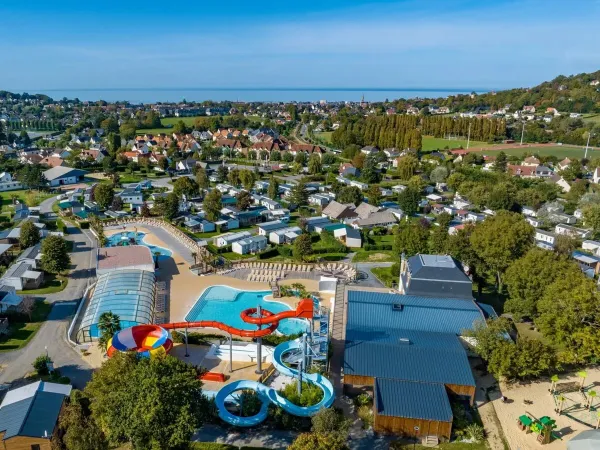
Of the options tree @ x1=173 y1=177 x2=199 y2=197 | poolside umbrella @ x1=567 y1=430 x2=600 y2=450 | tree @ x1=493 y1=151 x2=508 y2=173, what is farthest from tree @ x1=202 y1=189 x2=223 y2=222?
tree @ x1=493 y1=151 x2=508 y2=173

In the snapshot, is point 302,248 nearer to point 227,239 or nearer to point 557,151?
point 227,239

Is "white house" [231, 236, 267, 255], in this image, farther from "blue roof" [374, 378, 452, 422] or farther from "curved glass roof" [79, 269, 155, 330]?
"blue roof" [374, 378, 452, 422]

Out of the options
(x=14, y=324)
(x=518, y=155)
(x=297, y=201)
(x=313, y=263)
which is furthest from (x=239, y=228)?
(x=518, y=155)

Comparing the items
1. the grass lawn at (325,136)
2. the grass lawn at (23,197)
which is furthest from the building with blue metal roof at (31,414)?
the grass lawn at (325,136)

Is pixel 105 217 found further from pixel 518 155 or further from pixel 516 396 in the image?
pixel 518 155

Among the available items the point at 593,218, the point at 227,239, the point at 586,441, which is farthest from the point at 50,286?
the point at 593,218

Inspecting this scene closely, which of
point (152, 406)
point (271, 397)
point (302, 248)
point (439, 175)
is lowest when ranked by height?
point (271, 397)
